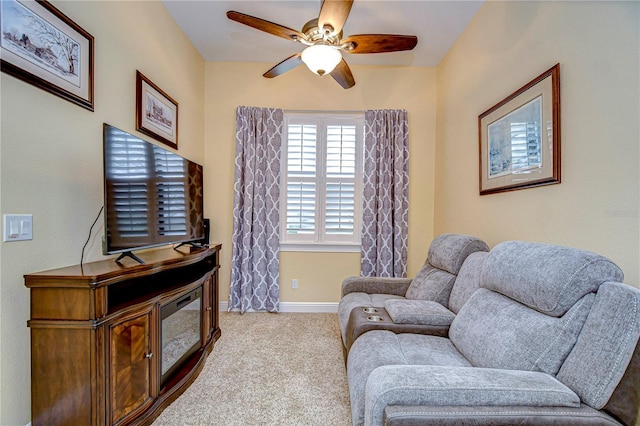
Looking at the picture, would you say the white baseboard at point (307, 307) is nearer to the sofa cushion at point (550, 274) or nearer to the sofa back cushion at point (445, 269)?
the sofa back cushion at point (445, 269)

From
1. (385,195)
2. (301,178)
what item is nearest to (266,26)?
(301,178)

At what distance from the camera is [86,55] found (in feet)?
5.65

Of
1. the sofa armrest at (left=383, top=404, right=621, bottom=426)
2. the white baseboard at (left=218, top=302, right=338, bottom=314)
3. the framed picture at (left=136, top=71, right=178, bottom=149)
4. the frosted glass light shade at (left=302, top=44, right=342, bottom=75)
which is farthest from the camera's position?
the white baseboard at (left=218, top=302, right=338, bottom=314)

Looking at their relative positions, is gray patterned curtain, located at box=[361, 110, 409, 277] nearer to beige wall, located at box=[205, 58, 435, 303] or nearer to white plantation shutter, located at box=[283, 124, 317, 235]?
beige wall, located at box=[205, 58, 435, 303]

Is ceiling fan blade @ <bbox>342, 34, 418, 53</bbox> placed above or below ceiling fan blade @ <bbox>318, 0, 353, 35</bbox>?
above

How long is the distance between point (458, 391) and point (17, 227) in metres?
1.98

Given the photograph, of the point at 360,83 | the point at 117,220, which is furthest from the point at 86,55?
the point at 360,83

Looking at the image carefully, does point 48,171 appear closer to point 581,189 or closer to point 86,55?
point 86,55

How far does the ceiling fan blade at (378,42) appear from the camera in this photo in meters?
2.07

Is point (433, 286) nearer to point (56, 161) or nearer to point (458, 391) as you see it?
point (458, 391)

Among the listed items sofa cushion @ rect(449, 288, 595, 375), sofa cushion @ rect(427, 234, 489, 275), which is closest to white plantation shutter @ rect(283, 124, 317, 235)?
sofa cushion @ rect(427, 234, 489, 275)

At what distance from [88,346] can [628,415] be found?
211 centimetres

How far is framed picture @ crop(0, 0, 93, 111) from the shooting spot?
131 cm

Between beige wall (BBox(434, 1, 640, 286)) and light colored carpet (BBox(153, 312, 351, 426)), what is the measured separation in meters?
1.67
